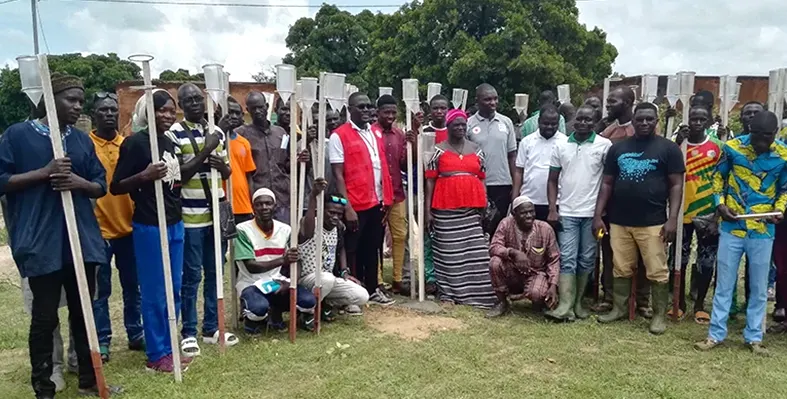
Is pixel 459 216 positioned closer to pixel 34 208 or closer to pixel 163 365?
pixel 163 365

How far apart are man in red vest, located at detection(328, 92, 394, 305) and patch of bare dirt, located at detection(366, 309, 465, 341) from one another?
1.27ft

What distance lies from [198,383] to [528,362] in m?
2.36

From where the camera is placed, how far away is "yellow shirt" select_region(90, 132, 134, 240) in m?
4.58

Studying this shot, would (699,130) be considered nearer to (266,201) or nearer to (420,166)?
(420,166)

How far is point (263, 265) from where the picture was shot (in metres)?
5.26

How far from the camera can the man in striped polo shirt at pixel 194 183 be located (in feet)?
14.9

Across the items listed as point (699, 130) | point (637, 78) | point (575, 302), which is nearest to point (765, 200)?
point (699, 130)

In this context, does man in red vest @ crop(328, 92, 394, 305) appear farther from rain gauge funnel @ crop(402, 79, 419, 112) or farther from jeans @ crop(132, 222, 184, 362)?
jeans @ crop(132, 222, 184, 362)

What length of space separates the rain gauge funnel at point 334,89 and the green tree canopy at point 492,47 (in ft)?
46.7

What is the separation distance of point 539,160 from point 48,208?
436 cm

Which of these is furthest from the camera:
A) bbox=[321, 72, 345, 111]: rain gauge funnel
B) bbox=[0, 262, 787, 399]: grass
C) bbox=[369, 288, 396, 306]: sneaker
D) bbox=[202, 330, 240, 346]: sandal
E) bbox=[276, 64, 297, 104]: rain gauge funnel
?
bbox=[369, 288, 396, 306]: sneaker

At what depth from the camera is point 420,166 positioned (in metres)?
6.11

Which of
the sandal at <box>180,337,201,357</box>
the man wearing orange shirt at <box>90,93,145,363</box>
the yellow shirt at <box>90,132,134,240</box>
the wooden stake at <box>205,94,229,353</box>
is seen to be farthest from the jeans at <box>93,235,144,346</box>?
the wooden stake at <box>205,94,229,353</box>

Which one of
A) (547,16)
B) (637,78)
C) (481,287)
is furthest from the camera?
(547,16)
